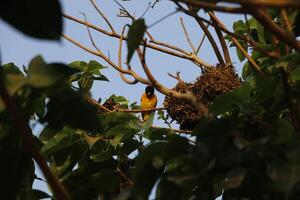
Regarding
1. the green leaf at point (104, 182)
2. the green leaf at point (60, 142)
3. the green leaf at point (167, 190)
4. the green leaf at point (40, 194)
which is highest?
the green leaf at point (60, 142)

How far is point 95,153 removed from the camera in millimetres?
1870

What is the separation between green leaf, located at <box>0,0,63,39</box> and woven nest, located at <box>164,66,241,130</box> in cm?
145

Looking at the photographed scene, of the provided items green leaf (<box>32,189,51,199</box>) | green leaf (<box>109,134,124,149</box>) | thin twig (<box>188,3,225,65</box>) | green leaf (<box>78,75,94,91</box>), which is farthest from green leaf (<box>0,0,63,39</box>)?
thin twig (<box>188,3,225,65</box>)

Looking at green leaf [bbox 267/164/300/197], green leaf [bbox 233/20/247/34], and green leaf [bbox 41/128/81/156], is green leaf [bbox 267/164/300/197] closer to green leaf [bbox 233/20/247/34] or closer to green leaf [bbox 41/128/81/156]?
green leaf [bbox 41/128/81/156]

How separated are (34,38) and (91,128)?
8.4 inches

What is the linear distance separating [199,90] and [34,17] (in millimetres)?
1561

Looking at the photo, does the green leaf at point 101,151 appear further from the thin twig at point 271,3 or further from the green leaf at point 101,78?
the thin twig at point 271,3

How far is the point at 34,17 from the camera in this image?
2.34ft

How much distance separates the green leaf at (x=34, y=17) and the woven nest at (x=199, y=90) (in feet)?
4.77

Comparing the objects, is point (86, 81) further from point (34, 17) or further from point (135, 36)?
point (34, 17)

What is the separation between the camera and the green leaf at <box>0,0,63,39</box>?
705 millimetres

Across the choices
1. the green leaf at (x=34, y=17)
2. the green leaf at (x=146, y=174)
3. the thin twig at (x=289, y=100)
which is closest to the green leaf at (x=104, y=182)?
the green leaf at (x=146, y=174)

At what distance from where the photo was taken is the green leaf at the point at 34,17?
71cm

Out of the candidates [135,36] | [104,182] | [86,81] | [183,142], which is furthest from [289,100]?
[86,81]
